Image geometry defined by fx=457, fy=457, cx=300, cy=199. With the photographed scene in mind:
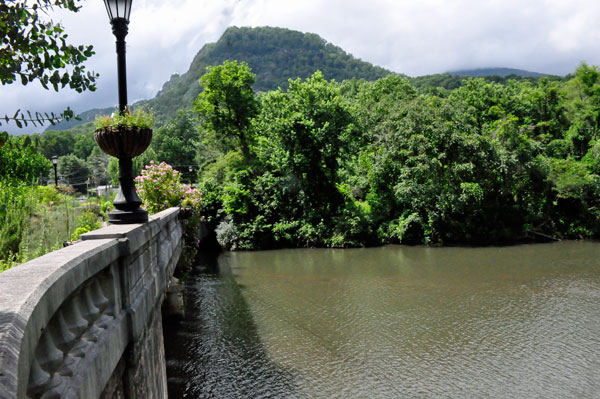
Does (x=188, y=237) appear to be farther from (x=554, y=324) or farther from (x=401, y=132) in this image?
(x=401, y=132)

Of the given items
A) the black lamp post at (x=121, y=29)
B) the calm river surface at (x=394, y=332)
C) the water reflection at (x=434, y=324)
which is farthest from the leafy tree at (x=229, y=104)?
the black lamp post at (x=121, y=29)

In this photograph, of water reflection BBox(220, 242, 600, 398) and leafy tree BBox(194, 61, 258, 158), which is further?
leafy tree BBox(194, 61, 258, 158)

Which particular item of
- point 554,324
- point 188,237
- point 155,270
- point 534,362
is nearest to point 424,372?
point 534,362

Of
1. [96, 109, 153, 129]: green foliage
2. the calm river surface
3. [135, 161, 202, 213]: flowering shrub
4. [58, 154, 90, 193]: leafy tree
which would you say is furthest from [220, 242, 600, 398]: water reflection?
[58, 154, 90, 193]: leafy tree

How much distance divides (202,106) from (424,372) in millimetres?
24014

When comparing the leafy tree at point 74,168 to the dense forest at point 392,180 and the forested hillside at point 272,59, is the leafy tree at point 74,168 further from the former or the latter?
the dense forest at point 392,180

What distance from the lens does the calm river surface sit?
8789mm

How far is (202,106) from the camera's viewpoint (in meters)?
29.5

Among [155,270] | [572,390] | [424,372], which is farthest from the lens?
[424,372]

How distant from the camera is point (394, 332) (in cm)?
1143

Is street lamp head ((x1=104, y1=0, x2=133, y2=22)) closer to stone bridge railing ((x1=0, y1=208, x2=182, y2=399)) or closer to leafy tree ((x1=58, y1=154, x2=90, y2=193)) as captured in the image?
stone bridge railing ((x1=0, y1=208, x2=182, y2=399))

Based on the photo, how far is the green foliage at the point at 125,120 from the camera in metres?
5.21

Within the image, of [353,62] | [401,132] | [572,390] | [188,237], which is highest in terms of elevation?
[353,62]

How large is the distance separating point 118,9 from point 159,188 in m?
7.85
